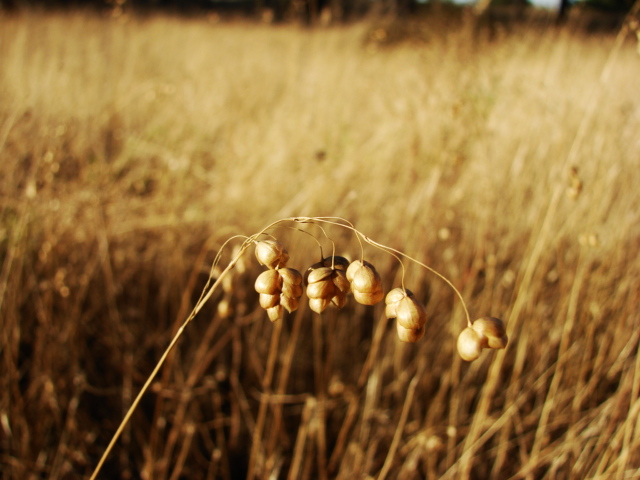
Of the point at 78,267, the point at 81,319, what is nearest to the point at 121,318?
the point at 81,319

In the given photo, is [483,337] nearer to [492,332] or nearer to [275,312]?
[492,332]

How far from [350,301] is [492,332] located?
1.13 metres

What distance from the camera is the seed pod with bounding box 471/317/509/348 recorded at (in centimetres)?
49

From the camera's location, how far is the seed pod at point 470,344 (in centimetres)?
49

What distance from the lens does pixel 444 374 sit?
1.41 m

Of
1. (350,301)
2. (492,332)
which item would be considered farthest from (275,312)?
(350,301)

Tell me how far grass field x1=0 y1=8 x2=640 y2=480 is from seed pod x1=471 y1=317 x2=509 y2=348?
16.3 inches

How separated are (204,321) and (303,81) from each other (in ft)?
8.99

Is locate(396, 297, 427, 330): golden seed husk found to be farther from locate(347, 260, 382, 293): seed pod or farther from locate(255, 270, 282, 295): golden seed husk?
locate(255, 270, 282, 295): golden seed husk

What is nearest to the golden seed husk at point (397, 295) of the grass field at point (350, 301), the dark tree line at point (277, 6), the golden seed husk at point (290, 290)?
the golden seed husk at point (290, 290)

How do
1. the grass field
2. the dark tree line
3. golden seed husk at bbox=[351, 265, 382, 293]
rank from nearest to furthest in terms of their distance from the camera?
golden seed husk at bbox=[351, 265, 382, 293]
the grass field
the dark tree line

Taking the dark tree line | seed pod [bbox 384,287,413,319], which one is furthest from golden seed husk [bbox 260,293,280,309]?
the dark tree line

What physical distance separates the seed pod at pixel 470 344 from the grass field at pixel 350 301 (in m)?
0.40

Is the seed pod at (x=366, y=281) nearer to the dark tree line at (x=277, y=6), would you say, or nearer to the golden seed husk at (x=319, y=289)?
the golden seed husk at (x=319, y=289)
